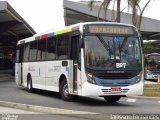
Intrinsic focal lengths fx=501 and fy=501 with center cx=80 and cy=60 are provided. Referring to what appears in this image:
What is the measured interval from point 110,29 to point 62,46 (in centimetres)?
238

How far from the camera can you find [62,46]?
1947cm

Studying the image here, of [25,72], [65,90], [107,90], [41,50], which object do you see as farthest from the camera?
[25,72]

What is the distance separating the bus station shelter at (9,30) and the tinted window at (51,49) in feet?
55.5

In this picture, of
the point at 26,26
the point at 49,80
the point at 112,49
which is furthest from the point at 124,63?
the point at 26,26

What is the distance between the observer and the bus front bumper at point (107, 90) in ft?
56.2

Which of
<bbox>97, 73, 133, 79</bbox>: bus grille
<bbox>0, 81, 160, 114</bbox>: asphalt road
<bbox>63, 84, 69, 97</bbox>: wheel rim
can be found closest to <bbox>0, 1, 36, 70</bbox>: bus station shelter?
<bbox>0, 81, 160, 114</bbox>: asphalt road

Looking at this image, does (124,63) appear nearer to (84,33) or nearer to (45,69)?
(84,33)

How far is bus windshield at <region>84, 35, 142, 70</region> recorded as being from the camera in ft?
57.0

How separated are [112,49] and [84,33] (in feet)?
3.71

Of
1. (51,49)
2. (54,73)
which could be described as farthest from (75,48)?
(51,49)

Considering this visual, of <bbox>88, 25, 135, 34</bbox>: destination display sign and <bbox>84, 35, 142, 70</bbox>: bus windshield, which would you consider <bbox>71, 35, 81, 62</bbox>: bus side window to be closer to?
<bbox>84, 35, 142, 70</bbox>: bus windshield

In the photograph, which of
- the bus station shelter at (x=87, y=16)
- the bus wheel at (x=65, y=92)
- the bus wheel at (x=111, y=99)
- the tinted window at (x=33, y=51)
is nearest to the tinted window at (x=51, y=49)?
the bus wheel at (x=65, y=92)

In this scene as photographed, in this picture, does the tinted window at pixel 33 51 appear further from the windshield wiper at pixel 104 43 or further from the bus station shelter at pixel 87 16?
the bus station shelter at pixel 87 16

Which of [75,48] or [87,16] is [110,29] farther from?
[87,16]
